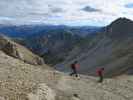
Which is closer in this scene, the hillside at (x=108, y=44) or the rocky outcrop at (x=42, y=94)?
the rocky outcrop at (x=42, y=94)

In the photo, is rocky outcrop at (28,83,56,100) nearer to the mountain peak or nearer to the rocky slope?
the rocky slope

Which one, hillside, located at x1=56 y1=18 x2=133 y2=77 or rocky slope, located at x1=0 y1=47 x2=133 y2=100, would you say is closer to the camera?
rocky slope, located at x1=0 y1=47 x2=133 y2=100

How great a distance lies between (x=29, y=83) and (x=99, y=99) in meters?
6.66

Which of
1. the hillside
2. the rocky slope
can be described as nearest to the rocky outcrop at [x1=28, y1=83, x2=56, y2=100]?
the rocky slope

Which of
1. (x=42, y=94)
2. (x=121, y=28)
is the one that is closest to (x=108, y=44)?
(x=121, y=28)

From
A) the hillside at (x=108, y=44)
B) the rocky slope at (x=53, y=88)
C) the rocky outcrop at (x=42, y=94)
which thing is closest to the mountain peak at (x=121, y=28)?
the hillside at (x=108, y=44)

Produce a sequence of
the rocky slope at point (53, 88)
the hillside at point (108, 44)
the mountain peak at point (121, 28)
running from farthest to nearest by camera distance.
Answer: the mountain peak at point (121, 28) → the hillside at point (108, 44) → the rocky slope at point (53, 88)

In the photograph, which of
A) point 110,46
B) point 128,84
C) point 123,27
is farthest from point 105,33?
point 128,84

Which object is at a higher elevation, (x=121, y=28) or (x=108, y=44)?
(x=121, y=28)

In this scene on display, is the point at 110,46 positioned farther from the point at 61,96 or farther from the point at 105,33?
the point at 61,96

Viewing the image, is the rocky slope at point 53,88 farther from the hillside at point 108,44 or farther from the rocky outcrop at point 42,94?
the hillside at point 108,44

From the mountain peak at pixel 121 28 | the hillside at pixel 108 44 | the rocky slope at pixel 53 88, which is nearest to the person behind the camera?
the rocky slope at pixel 53 88

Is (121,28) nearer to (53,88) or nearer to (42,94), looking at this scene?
(53,88)

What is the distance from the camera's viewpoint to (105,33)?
196750 millimetres
